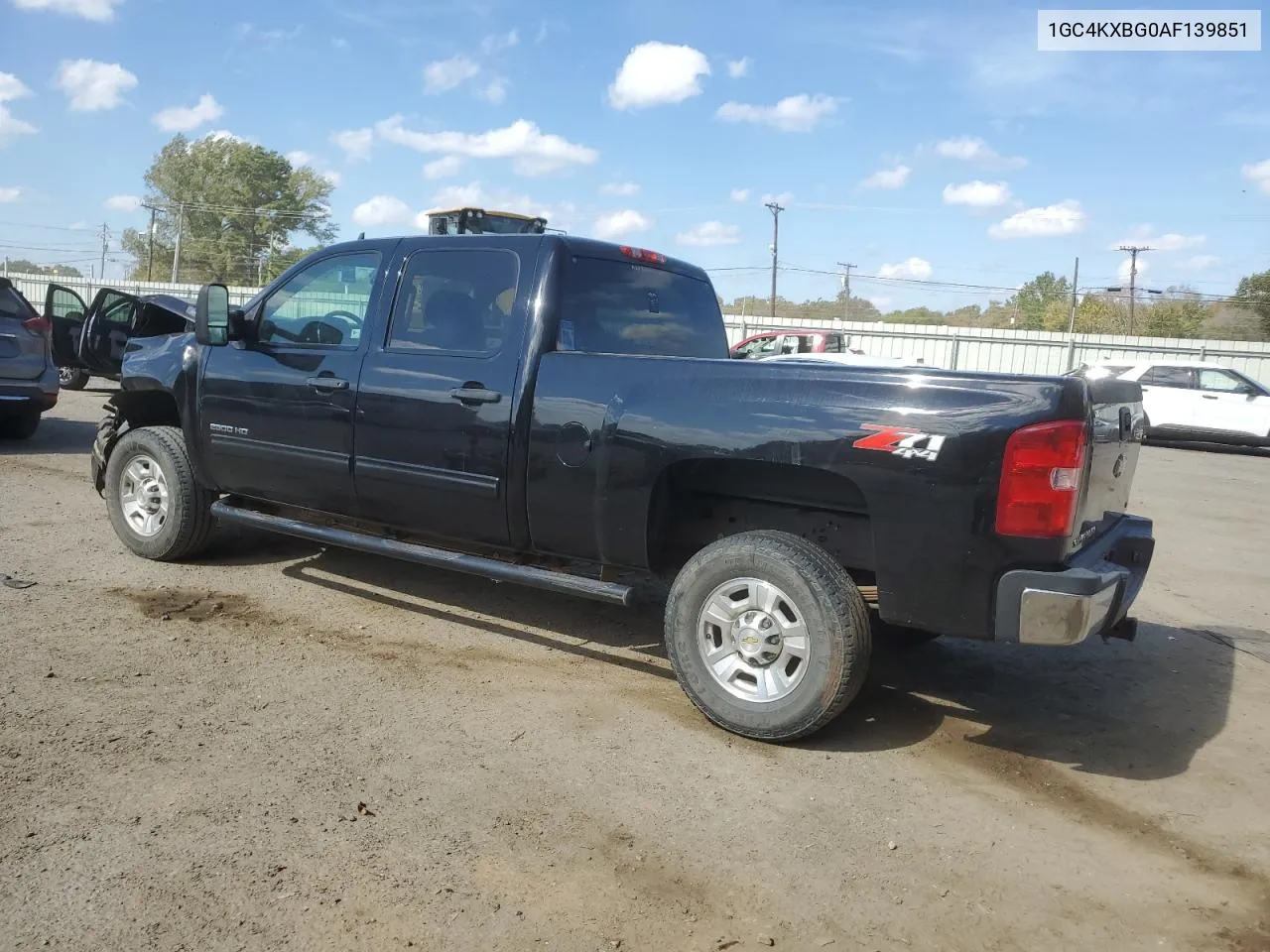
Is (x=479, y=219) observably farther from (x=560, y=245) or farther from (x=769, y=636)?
(x=769, y=636)

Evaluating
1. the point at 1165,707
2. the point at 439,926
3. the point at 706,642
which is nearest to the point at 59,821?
the point at 439,926

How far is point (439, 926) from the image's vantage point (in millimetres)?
2598

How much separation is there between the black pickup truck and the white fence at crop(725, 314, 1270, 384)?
22244 mm

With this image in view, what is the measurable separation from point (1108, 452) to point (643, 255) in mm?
2447

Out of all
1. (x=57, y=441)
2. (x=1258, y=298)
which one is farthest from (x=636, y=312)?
(x=1258, y=298)

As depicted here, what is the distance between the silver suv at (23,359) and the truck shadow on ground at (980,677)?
5.79m

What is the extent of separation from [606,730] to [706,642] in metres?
0.52

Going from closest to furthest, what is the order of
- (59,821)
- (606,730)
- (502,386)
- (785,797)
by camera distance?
(59,821)
(785,797)
(606,730)
(502,386)

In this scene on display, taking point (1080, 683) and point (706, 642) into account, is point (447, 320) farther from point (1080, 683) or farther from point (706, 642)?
point (1080, 683)

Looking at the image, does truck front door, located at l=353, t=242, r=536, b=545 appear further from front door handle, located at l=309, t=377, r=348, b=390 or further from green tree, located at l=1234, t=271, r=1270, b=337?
green tree, located at l=1234, t=271, r=1270, b=337

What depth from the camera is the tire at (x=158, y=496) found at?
19.2 ft

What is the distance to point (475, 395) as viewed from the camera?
4531mm

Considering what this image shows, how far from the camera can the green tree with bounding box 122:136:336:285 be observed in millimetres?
72938

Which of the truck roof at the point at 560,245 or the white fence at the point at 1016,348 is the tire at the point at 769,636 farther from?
the white fence at the point at 1016,348
